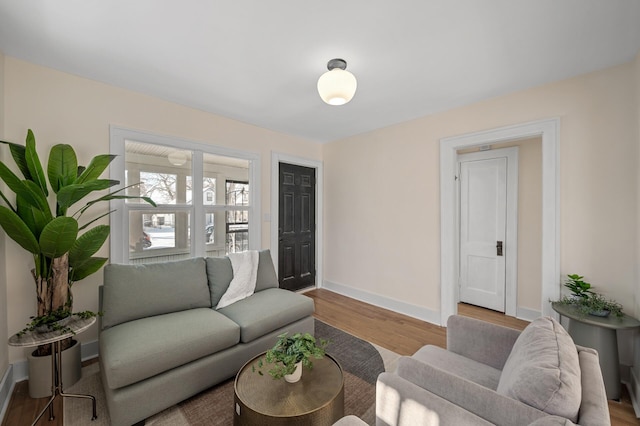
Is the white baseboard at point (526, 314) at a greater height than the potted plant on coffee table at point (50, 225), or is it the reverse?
the potted plant on coffee table at point (50, 225)

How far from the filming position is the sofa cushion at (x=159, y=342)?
159 centimetres

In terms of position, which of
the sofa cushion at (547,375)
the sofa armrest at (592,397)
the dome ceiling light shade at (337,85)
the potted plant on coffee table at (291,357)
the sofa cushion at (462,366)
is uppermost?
the dome ceiling light shade at (337,85)

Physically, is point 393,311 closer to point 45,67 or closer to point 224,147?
point 224,147

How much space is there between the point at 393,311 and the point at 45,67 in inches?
172

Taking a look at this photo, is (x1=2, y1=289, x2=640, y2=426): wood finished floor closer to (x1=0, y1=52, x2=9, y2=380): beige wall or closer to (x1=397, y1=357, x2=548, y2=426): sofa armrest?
(x1=0, y1=52, x2=9, y2=380): beige wall

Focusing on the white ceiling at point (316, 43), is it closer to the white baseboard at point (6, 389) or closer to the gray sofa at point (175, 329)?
the gray sofa at point (175, 329)

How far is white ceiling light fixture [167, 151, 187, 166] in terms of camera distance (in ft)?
9.85

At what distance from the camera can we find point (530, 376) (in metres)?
0.99

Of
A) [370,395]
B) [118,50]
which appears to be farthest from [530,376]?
[118,50]

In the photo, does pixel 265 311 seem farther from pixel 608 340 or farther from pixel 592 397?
pixel 608 340

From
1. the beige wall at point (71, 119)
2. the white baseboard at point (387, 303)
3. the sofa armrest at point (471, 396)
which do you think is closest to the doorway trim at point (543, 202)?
the white baseboard at point (387, 303)

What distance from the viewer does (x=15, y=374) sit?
2.08m

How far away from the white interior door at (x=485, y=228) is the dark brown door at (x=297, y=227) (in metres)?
2.31

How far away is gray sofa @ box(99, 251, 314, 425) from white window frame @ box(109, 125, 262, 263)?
534 millimetres
